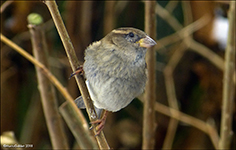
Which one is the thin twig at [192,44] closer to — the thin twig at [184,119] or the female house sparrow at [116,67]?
the thin twig at [184,119]

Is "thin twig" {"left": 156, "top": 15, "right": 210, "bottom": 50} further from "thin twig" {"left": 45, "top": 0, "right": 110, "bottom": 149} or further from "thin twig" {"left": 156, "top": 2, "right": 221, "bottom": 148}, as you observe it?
"thin twig" {"left": 45, "top": 0, "right": 110, "bottom": 149}

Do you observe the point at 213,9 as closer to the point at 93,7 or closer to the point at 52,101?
the point at 93,7

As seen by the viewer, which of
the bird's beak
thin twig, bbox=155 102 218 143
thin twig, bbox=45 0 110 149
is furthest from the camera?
thin twig, bbox=155 102 218 143

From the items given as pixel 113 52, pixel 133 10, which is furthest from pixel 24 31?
pixel 113 52

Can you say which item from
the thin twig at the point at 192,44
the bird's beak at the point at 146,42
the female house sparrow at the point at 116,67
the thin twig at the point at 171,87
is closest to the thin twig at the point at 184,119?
the thin twig at the point at 171,87

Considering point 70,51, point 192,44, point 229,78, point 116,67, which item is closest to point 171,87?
point 192,44

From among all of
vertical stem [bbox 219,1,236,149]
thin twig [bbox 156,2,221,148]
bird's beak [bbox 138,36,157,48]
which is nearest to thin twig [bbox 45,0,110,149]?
bird's beak [bbox 138,36,157,48]

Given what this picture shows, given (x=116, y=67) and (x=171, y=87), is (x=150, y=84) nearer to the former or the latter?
(x=116, y=67)
